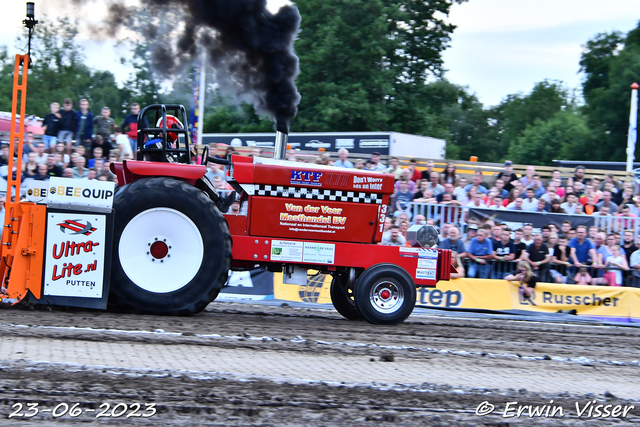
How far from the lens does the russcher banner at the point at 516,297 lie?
1159 centimetres

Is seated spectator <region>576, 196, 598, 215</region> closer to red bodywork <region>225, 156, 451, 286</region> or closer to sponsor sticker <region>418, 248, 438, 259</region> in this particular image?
sponsor sticker <region>418, 248, 438, 259</region>

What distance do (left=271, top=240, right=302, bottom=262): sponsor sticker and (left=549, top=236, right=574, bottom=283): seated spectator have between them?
228 inches

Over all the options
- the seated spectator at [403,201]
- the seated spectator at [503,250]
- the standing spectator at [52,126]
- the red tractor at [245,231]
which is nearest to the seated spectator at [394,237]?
the seated spectator at [403,201]

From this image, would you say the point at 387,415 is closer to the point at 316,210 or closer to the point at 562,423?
the point at 562,423

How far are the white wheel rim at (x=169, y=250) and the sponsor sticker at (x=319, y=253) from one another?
3.91 feet

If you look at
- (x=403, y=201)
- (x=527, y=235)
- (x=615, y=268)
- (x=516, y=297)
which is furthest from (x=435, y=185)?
(x=615, y=268)

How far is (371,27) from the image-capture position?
29.4 metres

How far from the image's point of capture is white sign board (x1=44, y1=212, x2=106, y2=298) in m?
7.19

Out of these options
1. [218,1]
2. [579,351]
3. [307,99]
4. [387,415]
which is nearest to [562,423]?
[387,415]

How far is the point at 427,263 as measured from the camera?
326 inches

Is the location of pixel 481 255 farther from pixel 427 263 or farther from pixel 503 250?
pixel 427 263

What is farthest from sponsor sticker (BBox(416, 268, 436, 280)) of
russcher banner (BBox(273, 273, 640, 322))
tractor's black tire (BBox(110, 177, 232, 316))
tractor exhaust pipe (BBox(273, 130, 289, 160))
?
russcher banner (BBox(273, 273, 640, 322))

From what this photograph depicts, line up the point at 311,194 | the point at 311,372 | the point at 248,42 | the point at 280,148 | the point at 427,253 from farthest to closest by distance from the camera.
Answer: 1. the point at 248,42
2. the point at 280,148
3. the point at 427,253
4. the point at 311,194
5. the point at 311,372

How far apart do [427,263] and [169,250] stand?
9.54 ft
